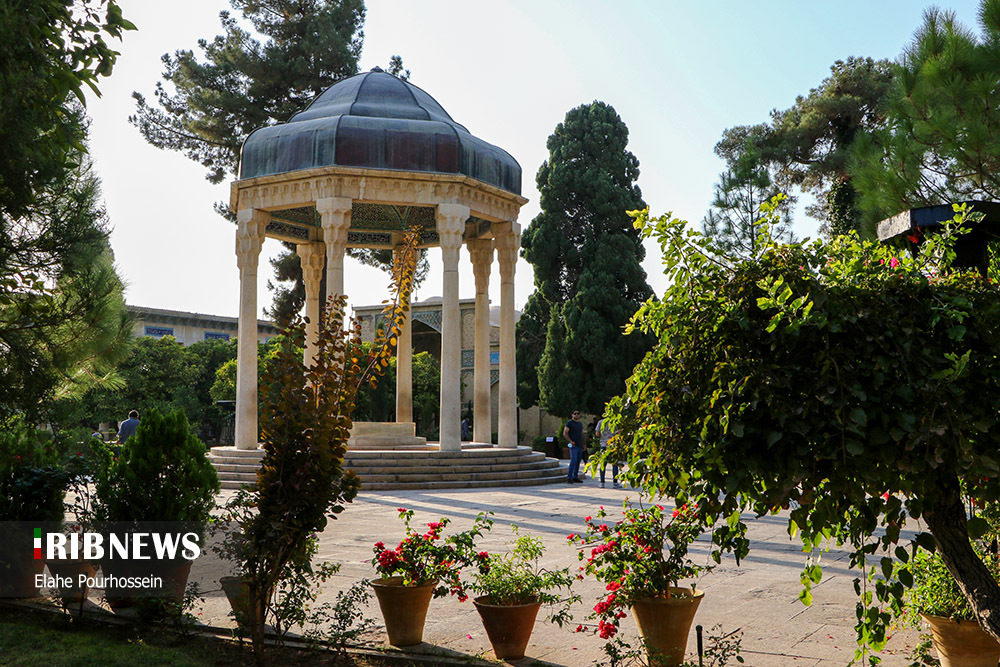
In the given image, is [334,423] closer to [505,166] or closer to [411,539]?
[411,539]

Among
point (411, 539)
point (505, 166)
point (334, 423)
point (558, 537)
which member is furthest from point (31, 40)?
point (505, 166)

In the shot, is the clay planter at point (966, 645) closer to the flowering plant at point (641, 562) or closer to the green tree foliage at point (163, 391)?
the flowering plant at point (641, 562)

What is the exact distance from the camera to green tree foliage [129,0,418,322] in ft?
79.4

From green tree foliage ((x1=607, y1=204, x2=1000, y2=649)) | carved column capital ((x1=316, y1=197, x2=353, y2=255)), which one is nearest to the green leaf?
Result: green tree foliage ((x1=607, y1=204, x2=1000, y2=649))

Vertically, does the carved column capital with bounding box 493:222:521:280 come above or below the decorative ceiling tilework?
below

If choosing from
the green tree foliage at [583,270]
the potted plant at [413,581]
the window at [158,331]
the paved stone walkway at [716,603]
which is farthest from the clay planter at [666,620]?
the window at [158,331]

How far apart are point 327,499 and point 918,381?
3.07 metres

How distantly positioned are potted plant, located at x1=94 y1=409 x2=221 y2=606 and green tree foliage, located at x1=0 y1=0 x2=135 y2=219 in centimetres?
175

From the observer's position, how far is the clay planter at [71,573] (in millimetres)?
5883

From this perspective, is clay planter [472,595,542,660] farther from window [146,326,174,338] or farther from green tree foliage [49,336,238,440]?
window [146,326,174,338]

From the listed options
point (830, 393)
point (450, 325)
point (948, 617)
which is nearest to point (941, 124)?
point (450, 325)

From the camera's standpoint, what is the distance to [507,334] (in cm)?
1834

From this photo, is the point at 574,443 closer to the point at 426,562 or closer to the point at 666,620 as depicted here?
the point at 426,562

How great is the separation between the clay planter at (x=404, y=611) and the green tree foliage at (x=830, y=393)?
2.16 meters
